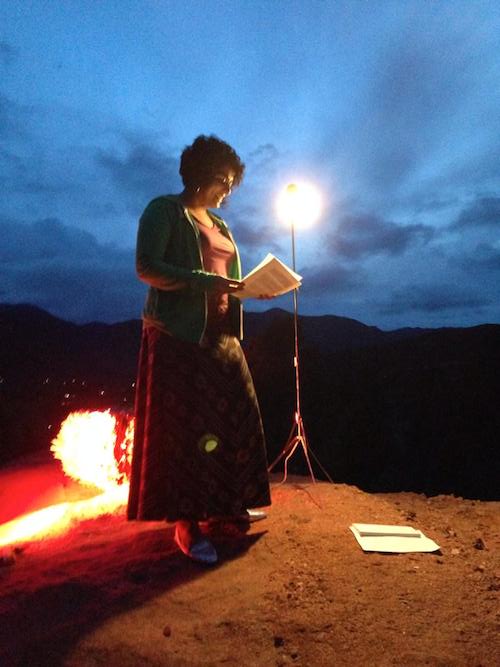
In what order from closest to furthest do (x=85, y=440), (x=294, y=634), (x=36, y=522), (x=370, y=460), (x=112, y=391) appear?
1. (x=294, y=634)
2. (x=36, y=522)
3. (x=85, y=440)
4. (x=112, y=391)
5. (x=370, y=460)

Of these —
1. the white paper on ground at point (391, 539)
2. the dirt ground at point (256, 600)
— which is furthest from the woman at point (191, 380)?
the white paper on ground at point (391, 539)

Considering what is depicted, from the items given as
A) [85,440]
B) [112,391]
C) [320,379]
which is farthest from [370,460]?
[85,440]

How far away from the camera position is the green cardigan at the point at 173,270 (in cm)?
272

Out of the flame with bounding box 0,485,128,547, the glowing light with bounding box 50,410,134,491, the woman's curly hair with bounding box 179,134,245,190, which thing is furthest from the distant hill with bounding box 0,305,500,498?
the woman's curly hair with bounding box 179,134,245,190

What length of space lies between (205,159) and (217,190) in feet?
0.65

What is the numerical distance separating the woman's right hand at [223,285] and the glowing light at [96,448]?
264cm

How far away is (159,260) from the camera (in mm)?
2762

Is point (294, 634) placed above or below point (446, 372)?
below

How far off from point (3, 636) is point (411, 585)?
192cm

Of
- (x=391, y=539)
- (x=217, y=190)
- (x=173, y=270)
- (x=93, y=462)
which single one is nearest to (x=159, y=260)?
(x=173, y=270)

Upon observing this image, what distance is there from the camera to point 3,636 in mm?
2033

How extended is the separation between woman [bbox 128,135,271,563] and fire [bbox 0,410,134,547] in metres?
1.29

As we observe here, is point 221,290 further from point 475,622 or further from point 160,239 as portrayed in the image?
point 475,622

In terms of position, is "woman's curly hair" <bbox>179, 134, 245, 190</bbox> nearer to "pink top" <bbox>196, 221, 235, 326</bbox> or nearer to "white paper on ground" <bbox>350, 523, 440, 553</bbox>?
"pink top" <bbox>196, 221, 235, 326</bbox>
